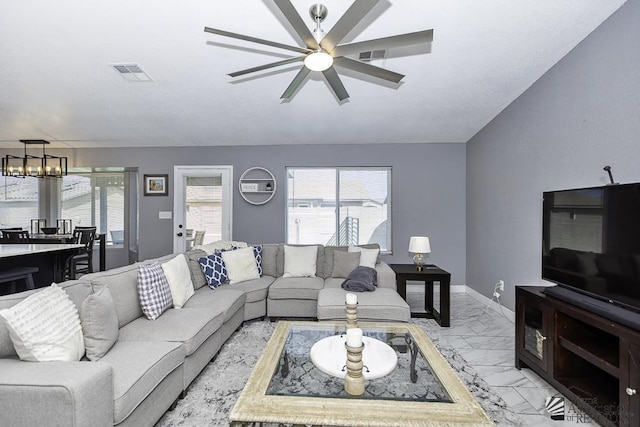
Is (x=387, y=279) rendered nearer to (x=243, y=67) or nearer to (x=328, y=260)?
(x=328, y=260)

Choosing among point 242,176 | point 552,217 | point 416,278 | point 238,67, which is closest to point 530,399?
point 552,217

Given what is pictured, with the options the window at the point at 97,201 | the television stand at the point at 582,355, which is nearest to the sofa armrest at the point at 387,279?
the television stand at the point at 582,355

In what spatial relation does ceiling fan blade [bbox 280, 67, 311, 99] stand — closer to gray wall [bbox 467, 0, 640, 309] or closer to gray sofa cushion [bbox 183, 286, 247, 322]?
gray sofa cushion [bbox 183, 286, 247, 322]

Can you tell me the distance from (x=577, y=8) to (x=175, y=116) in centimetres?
446

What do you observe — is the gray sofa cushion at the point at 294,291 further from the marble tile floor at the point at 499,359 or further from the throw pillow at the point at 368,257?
the marble tile floor at the point at 499,359

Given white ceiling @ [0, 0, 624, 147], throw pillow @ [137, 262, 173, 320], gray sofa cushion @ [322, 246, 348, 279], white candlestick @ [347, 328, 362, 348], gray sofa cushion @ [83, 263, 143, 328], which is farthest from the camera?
gray sofa cushion @ [322, 246, 348, 279]

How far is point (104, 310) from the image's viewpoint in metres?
1.80

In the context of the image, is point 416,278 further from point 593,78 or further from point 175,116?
point 175,116

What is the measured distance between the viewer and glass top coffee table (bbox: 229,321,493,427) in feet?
4.21

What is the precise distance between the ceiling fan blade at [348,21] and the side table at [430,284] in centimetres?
267

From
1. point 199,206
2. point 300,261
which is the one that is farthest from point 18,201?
point 300,261

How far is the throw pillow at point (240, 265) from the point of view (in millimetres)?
3625

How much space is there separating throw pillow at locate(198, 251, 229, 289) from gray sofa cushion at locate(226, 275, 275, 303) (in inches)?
4.0

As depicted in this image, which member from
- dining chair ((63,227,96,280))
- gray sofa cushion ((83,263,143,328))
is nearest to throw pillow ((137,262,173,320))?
gray sofa cushion ((83,263,143,328))
